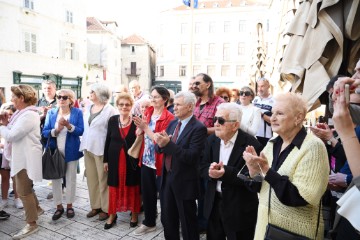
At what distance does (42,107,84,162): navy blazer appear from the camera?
445 centimetres

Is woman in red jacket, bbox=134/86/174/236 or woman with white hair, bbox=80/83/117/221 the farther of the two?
woman with white hair, bbox=80/83/117/221

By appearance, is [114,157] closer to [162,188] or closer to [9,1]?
[162,188]

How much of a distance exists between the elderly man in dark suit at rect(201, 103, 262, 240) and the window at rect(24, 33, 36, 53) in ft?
67.5

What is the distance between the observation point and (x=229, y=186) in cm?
269

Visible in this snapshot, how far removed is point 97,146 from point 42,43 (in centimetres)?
1983

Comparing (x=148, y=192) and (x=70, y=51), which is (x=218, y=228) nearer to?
(x=148, y=192)

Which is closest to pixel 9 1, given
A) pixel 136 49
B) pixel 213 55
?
pixel 136 49

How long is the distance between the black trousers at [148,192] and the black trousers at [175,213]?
662 mm

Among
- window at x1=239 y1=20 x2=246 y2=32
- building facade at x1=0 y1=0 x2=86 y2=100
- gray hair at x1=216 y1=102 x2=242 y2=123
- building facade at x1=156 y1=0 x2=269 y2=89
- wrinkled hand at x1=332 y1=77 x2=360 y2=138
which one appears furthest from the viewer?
building facade at x1=156 y1=0 x2=269 y2=89

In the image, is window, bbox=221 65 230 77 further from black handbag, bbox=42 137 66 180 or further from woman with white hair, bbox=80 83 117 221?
black handbag, bbox=42 137 66 180

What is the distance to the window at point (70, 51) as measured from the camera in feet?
77.6

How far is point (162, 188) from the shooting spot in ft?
11.2

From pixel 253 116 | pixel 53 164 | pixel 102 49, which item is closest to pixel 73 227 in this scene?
pixel 53 164

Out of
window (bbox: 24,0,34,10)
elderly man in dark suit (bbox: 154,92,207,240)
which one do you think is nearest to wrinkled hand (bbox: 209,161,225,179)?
elderly man in dark suit (bbox: 154,92,207,240)
